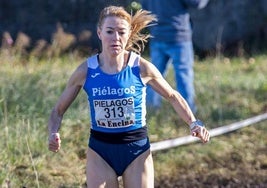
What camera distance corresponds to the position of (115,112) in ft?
17.1

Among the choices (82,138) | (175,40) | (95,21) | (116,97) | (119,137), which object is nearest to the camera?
(116,97)

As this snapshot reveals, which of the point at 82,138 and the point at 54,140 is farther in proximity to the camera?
the point at 82,138

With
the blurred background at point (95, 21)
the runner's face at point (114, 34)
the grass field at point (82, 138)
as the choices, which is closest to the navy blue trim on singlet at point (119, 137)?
the runner's face at point (114, 34)

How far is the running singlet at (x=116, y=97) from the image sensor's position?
522cm

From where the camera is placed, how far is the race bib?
5230mm

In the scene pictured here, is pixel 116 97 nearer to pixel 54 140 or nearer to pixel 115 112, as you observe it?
pixel 115 112

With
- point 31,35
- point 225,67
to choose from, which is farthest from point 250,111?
point 31,35

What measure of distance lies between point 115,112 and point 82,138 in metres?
3.15

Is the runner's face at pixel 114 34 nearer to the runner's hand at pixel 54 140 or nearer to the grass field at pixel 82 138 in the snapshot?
the runner's hand at pixel 54 140

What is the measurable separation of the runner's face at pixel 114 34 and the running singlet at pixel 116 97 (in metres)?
0.11

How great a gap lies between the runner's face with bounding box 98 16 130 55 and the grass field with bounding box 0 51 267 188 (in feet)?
5.80

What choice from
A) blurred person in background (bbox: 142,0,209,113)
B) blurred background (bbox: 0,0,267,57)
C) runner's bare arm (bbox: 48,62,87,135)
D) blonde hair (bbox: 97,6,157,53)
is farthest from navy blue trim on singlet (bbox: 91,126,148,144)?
blurred background (bbox: 0,0,267,57)

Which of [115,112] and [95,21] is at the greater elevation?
[95,21]


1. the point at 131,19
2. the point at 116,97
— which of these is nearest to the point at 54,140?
the point at 116,97
